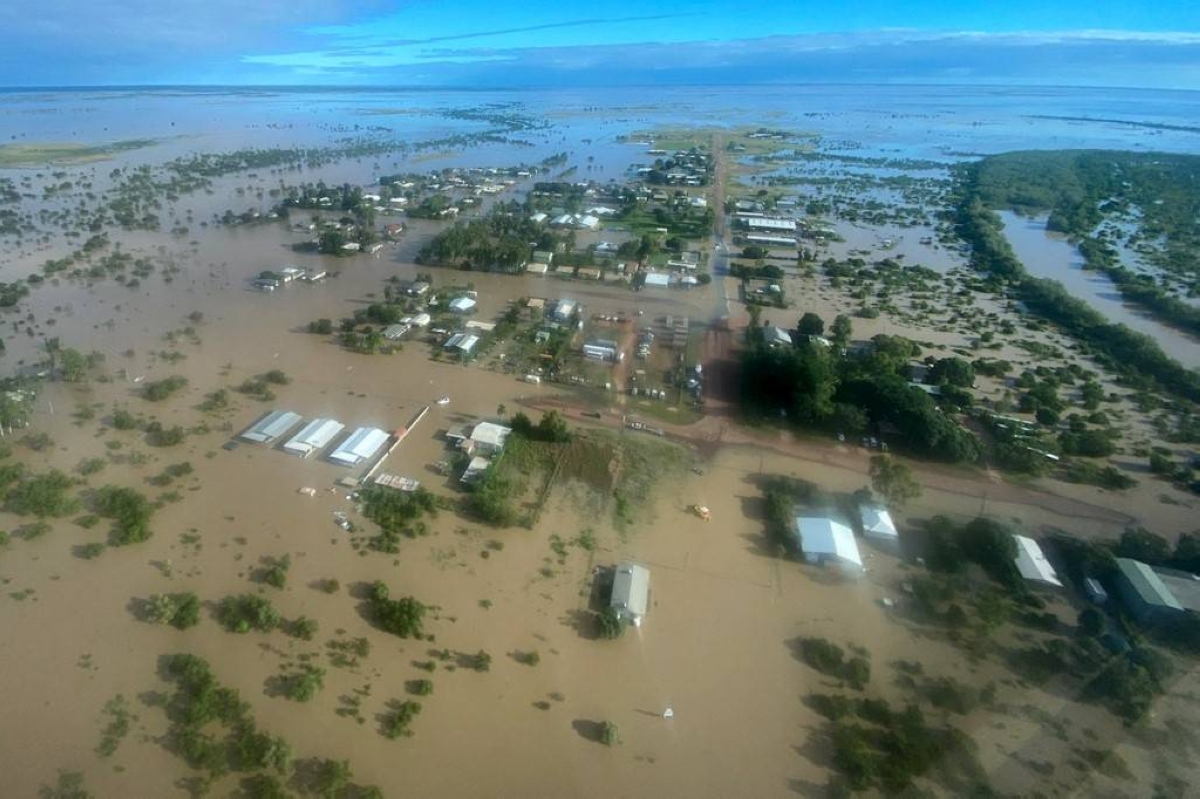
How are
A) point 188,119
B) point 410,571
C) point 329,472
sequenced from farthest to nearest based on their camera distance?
point 188,119
point 329,472
point 410,571

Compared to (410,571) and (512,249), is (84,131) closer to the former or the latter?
(512,249)

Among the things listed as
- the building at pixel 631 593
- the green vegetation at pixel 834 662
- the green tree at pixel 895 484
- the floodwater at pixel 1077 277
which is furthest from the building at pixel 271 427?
the floodwater at pixel 1077 277

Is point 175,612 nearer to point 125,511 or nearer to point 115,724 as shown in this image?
point 115,724

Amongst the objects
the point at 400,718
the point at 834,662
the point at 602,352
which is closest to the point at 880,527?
the point at 834,662

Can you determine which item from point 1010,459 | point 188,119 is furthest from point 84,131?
point 1010,459

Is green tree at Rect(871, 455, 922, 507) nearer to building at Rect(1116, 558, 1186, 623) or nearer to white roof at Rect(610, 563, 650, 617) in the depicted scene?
building at Rect(1116, 558, 1186, 623)
